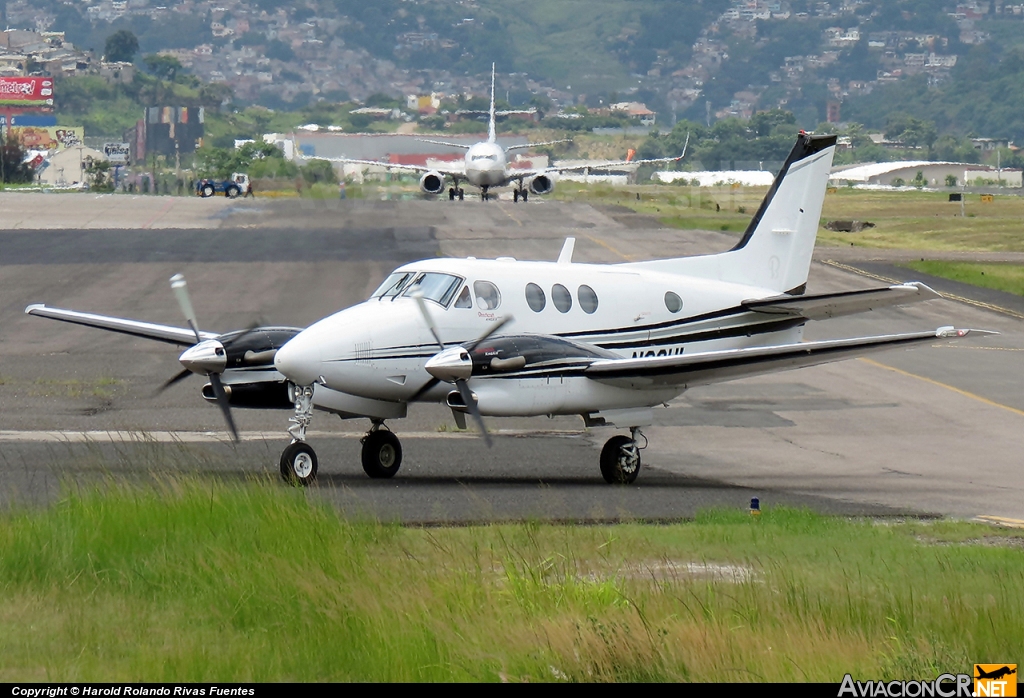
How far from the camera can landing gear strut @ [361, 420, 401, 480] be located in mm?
16906

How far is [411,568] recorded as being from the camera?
32.9 feet

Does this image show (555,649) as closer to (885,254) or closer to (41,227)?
(885,254)

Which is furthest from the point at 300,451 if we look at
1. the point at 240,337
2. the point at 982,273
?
the point at 982,273

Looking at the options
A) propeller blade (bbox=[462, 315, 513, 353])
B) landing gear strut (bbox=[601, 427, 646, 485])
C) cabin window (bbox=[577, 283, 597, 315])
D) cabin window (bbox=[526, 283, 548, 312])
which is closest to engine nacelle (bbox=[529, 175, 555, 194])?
cabin window (bbox=[577, 283, 597, 315])

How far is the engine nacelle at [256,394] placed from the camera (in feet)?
55.2

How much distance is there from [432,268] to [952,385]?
14.3m

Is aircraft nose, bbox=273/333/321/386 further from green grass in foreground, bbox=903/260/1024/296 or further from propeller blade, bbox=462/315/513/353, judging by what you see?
green grass in foreground, bbox=903/260/1024/296

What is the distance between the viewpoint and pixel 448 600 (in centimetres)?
909

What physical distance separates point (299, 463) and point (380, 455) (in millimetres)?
1575

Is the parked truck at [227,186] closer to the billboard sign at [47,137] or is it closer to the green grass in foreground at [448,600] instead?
the green grass in foreground at [448,600]

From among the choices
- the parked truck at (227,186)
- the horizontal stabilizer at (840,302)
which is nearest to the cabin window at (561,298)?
the horizontal stabilizer at (840,302)

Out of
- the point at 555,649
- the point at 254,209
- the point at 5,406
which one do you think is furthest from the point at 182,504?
the point at 254,209

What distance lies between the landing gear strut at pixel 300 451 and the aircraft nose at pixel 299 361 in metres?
0.24

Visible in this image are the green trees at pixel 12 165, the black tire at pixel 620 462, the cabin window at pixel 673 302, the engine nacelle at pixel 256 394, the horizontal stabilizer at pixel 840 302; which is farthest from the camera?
the green trees at pixel 12 165
